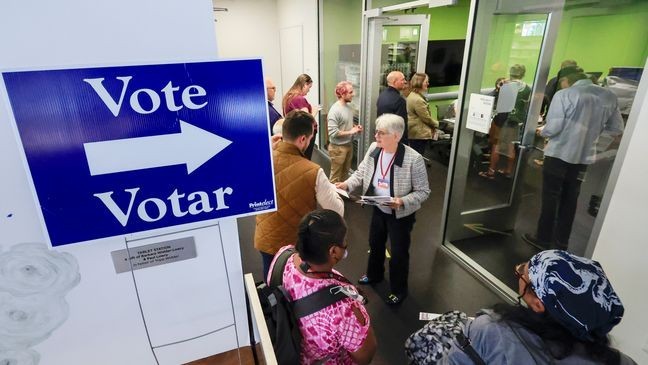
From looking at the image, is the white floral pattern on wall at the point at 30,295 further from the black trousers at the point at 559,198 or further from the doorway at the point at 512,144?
the black trousers at the point at 559,198

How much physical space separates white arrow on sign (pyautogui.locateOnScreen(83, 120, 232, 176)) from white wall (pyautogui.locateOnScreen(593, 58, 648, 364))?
212cm

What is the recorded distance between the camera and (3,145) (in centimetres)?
91

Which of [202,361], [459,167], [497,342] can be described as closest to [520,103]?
[459,167]

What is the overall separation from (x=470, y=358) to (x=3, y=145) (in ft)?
4.74

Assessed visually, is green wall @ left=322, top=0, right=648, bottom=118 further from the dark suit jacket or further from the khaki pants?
the khaki pants

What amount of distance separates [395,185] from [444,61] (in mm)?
4599

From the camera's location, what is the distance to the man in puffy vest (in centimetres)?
198

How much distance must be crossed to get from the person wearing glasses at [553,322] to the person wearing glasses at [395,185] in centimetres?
131

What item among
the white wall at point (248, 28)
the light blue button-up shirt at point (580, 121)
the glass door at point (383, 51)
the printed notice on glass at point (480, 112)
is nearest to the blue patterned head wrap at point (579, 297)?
the light blue button-up shirt at point (580, 121)

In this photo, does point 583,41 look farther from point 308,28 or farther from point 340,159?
point 308,28

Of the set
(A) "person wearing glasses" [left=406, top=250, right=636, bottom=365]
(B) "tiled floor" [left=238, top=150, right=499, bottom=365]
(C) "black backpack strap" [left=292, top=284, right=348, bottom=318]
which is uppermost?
(A) "person wearing glasses" [left=406, top=250, right=636, bottom=365]

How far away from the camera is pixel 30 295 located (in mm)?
1094

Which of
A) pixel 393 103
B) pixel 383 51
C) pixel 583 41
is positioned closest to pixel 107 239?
pixel 583 41

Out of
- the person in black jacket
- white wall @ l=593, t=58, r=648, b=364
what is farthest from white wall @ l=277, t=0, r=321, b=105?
white wall @ l=593, t=58, r=648, b=364
